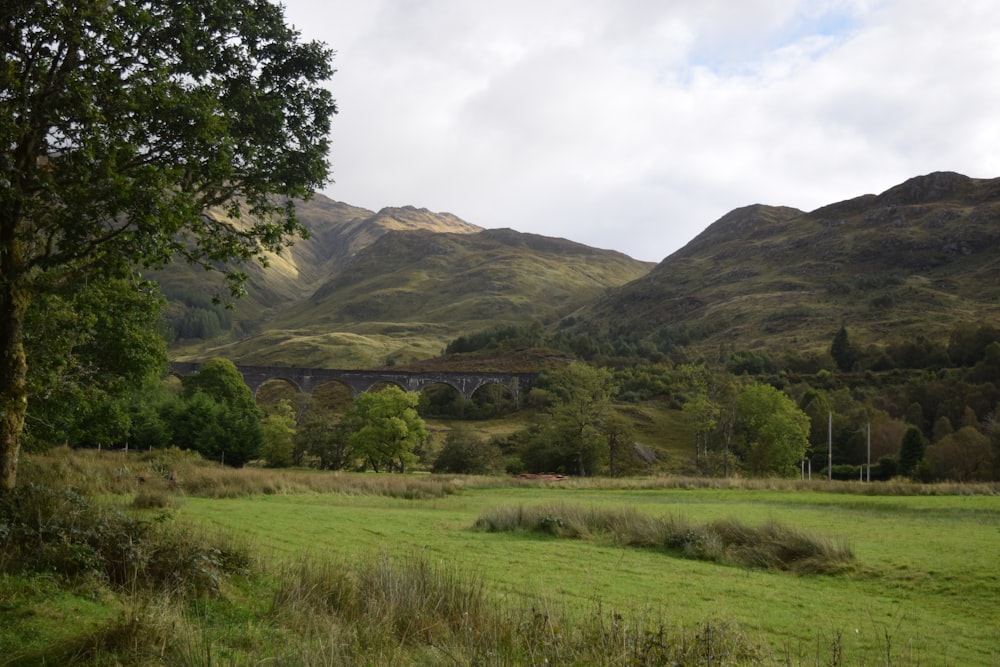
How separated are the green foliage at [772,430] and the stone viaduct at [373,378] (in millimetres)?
49796

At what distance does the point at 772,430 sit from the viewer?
55.2m

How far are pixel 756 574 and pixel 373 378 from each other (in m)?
96.5

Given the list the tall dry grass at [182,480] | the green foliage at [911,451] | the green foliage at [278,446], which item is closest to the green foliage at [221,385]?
the green foliage at [278,446]

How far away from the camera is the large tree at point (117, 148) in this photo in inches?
360

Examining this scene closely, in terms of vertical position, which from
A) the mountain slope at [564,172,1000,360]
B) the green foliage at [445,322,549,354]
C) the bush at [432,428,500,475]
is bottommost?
the bush at [432,428,500,475]

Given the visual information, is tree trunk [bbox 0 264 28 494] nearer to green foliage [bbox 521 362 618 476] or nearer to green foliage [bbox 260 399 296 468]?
green foliage [bbox 260 399 296 468]

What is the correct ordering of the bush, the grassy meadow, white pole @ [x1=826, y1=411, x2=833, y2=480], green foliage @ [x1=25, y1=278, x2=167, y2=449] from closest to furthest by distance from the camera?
the grassy meadow → green foliage @ [x1=25, y1=278, x2=167, y2=449] → white pole @ [x1=826, y1=411, x2=833, y2=480] → the bush

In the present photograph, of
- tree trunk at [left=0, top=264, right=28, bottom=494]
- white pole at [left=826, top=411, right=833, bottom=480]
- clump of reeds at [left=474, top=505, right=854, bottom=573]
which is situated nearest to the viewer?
tree trunk at [left=0, top=264, right=28, bottom=494]

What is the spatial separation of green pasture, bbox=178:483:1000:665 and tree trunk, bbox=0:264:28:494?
3978mm

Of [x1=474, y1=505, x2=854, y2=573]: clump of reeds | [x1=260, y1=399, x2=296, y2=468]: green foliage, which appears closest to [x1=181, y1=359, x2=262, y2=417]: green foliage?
[x1=260, y1=399, x2=296, y2=468]: green foliage

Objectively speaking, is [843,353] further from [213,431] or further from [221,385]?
[213,431]

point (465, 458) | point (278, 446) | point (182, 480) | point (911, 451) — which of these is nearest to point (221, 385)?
point (278, 446)

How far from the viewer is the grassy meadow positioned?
5883 millimetres

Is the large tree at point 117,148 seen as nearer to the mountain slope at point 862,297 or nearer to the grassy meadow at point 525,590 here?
the grassy meadow at point 525,590
